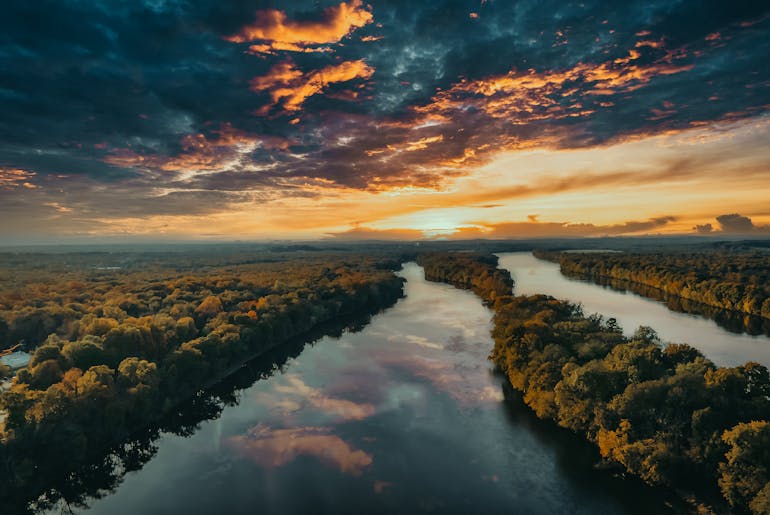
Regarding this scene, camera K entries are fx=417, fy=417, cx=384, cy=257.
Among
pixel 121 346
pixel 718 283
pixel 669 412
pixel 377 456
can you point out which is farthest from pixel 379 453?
pixel 718 283

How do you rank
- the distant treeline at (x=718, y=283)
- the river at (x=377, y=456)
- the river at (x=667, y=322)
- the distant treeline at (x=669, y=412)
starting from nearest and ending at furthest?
the distant treeline at (x=669, y=412) → the river at (x=377, y=456) → the river at (x=667, y=322) → the distant treeline at (x=718, y=283)

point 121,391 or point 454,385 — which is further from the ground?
point 121,391

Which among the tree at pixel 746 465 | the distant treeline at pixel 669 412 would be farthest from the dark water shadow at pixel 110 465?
the tree at pixel 746 465

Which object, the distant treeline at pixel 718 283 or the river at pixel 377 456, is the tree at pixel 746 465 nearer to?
the river at pixel 377 456

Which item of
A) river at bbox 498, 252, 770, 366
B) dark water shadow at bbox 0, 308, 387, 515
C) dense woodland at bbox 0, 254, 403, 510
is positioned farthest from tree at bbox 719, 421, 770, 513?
dense woodland at bbox 0, 254, 403, 510

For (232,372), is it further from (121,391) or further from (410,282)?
(410,282)

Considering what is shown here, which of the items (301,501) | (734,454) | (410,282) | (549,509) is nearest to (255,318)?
(301,501)

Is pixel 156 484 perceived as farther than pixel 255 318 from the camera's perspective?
No
